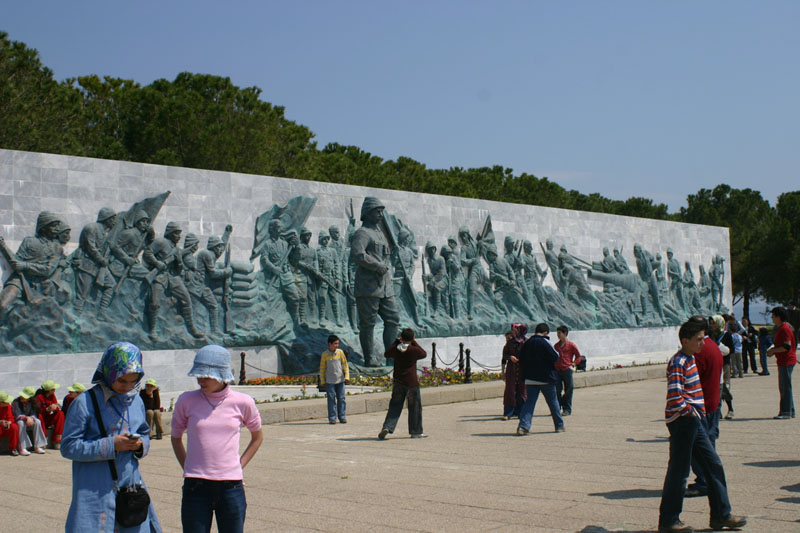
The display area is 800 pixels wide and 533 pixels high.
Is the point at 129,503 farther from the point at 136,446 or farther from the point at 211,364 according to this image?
the point at 211,364

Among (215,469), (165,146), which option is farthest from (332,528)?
(165,146)

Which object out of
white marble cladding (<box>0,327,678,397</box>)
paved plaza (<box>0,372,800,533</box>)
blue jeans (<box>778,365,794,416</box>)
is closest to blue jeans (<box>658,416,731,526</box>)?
paved plaza (<box>0,372,800,533</box>)

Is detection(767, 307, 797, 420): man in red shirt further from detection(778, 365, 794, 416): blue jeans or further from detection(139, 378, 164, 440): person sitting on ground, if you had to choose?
detection(139, 378, 164, 440): person sitting on ground

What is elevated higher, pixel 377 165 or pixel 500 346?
pixel 377 165

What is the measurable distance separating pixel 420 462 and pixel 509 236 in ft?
49.3

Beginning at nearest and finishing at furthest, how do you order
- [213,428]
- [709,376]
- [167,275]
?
1. [213,428]
2. [709,376]
3. [167,275]

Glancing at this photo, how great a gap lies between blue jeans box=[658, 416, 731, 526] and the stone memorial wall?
11271mm

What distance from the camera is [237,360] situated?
657 inches

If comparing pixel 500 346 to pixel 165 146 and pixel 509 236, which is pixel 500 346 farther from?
pixel 165 146

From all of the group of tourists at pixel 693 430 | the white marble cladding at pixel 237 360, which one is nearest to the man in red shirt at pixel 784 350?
the group of tourists at pixel 693 430

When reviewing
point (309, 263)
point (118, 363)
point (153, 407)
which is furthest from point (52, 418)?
point (309, 263)

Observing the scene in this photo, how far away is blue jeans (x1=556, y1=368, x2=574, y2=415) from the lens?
12492 millimetres

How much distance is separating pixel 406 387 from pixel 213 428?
20.7ft

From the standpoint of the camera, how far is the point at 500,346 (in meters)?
22.2
